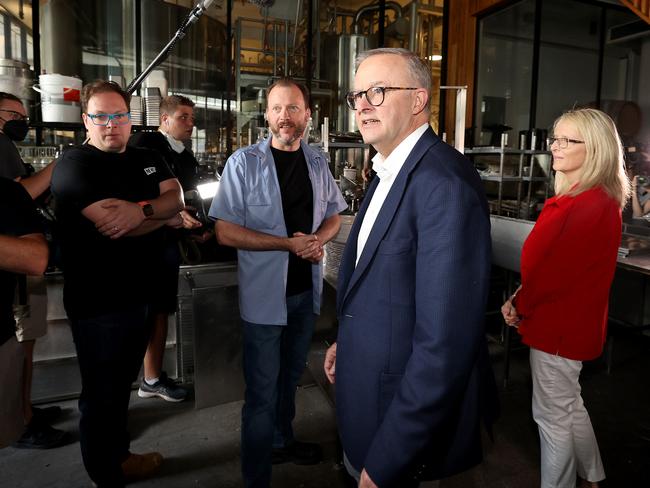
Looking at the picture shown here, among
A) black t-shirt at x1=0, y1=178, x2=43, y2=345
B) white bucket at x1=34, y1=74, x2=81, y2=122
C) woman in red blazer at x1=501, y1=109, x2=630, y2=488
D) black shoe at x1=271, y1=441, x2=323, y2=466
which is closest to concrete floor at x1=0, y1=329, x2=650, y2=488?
black shoe at x1=271, y1=441, x2=323, y2=466

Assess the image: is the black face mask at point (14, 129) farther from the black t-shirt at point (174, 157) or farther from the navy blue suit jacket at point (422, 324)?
the navy blue suit jacket at point (422, 324)

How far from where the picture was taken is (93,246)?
1.78m

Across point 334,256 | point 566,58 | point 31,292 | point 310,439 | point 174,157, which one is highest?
point 566,58

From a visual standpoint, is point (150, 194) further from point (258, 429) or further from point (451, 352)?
point (451, 352)

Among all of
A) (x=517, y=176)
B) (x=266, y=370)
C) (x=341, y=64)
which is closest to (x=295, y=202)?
(x=266, y=370)

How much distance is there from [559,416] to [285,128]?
154 centimetres

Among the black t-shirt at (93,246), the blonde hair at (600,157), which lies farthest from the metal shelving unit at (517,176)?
the black t-shirt at (93,246)

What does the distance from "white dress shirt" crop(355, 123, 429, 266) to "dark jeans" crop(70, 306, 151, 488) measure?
110 centimetres

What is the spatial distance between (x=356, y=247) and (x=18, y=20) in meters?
4.77

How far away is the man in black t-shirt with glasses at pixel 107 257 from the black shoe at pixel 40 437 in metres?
0.65

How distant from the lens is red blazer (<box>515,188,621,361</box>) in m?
1.74

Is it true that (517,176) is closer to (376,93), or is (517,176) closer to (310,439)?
(310,439)

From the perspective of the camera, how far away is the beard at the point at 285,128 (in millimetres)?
2012

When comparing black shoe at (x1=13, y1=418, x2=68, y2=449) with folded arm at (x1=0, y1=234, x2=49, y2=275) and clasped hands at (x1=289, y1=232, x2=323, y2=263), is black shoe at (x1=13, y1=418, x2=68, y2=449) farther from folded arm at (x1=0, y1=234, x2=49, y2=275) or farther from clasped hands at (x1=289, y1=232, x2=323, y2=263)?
clasped hands at (x1=289, y1=232, x2=323, y2=263)
